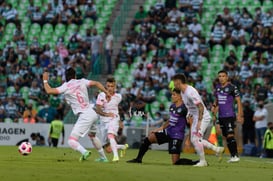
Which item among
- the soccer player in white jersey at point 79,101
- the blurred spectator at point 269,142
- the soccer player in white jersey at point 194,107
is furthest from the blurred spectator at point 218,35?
the soccer player in white jersey at point 79,101

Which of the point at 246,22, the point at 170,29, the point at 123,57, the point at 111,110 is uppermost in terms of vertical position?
the point at 246,22

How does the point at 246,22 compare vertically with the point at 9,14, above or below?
below

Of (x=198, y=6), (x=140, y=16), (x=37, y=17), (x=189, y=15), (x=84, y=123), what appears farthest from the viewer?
(x=37, y=17)

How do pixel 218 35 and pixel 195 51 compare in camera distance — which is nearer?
pixel 195 51

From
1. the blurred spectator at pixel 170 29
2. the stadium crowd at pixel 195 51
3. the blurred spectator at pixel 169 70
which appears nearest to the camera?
the stadium crowd at pixel 195 51

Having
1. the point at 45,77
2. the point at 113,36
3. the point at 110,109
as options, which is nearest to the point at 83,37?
the point at 113,36

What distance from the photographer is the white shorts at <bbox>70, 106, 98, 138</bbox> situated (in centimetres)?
2181

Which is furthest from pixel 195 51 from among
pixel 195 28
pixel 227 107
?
pixel 227 107

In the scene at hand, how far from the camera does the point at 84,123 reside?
21859 mm

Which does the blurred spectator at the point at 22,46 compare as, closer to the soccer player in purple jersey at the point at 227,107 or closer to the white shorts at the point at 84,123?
the soccer player in purple jersey at the point at 227,107

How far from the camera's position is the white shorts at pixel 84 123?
71.6 ft

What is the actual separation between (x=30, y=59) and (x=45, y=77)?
2338 centimetres

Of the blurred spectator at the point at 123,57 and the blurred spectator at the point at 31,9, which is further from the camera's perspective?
the blurred spectator at the point at 31,9

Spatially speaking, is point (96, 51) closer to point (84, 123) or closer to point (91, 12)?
point (91, 12)
